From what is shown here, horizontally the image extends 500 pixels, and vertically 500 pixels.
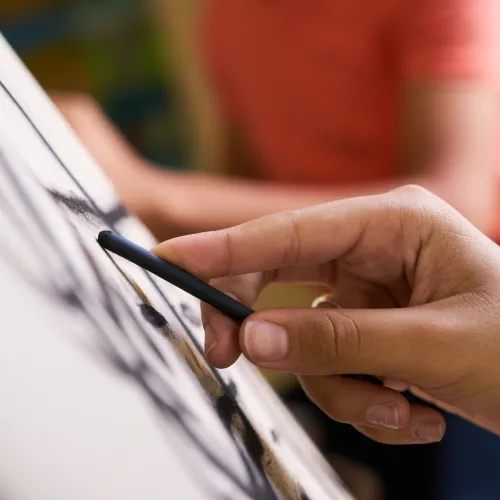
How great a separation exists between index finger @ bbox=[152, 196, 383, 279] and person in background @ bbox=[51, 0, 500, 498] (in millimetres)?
284

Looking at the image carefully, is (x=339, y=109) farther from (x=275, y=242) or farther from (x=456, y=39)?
→ (x=275, y=242)

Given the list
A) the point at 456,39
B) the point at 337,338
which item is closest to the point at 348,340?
the point at 337,338

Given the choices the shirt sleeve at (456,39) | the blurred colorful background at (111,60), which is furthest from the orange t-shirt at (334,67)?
the blurred colorful background at (111,60)

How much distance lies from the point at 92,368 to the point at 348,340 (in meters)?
0.14

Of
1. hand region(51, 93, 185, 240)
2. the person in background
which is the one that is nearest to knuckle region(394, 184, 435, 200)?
the person in background

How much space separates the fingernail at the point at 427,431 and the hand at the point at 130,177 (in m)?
0.37

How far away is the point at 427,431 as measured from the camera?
446 mm

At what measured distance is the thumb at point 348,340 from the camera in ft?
1.12

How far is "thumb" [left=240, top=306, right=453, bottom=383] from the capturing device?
1.12 ft

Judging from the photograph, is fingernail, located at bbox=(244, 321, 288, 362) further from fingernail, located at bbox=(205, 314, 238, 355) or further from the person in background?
the person in background

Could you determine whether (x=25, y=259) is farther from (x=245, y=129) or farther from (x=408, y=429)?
(x=245, y=129)

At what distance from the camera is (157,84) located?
160 cm

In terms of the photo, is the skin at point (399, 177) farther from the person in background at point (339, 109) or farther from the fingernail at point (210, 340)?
the fingernail at point (210, 340)

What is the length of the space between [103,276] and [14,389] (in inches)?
3.5
